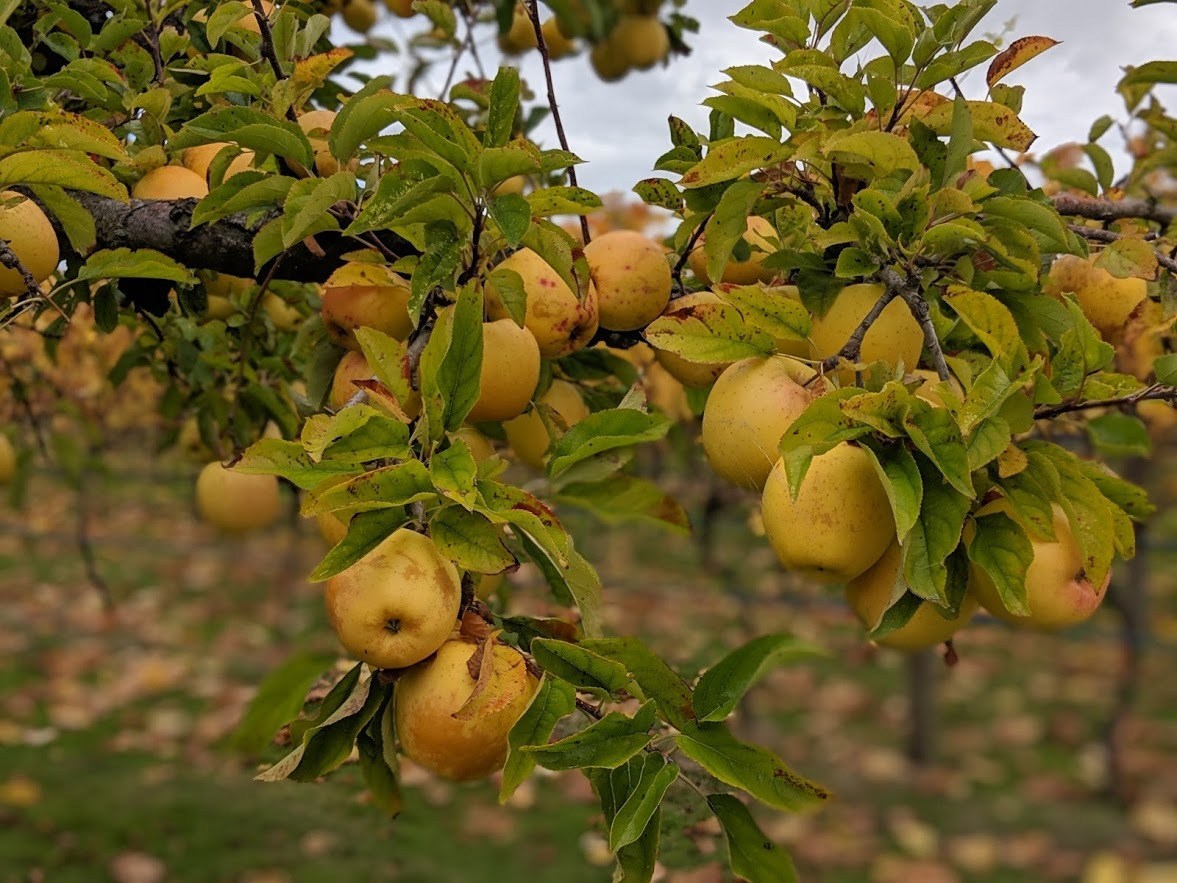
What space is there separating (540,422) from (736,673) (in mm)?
484

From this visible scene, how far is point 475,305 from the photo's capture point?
85 centimetres

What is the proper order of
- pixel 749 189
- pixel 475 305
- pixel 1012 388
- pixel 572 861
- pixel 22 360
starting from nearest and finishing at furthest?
pixel 1012 388 < pixel 475 305 < pixel 749 189 < pixel 22 360 < pixel 572 861

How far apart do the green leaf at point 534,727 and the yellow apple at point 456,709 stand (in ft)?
0.15

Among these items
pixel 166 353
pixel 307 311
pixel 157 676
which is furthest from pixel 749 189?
pixel 157 676

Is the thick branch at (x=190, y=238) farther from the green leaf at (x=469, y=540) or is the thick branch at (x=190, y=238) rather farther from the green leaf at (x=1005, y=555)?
the green leaf at (x=1005, y=555)

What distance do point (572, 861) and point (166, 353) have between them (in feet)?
7.19

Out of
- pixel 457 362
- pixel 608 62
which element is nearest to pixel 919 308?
pixel 457 362

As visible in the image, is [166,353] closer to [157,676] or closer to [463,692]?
[463,692]

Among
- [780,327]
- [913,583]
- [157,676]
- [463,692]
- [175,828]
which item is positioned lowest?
[157,676]

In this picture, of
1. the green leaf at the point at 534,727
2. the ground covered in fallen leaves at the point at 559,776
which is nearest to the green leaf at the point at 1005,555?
the green leaf at the point at 534,727

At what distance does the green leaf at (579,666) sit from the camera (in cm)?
82

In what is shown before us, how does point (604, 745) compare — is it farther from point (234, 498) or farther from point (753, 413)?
point (234, 498)

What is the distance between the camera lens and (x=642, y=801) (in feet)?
2.54

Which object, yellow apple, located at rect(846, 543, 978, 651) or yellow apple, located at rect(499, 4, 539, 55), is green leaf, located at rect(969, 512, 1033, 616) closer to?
yellow apple, located at rect(846, 543, 978, 651)
